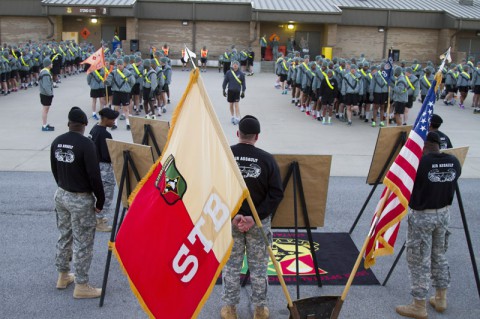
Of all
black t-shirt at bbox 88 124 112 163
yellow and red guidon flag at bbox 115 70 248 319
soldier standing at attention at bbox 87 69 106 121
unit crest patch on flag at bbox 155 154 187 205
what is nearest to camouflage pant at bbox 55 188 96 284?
black t-shirt at bbox 88 124 112 163

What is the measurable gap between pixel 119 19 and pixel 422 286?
3507cm

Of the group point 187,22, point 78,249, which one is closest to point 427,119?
point 78,249

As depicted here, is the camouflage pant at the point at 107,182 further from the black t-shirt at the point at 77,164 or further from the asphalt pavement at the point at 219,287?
the black t-shirt at the point at 77,164

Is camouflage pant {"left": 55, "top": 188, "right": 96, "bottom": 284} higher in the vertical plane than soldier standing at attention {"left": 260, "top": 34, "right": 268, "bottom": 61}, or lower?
lower

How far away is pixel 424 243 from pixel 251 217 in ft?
6.62

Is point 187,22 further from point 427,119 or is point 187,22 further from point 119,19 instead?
point 427,119

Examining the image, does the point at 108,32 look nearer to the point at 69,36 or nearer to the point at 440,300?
the point at 69,36

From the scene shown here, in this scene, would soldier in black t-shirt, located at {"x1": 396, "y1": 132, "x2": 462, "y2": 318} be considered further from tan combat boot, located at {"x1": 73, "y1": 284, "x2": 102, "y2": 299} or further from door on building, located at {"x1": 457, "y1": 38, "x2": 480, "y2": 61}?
door on building, located at {"x1": 457, "y1": 38, "x2": 480, "y2": 61}

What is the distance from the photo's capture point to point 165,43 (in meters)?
36.8

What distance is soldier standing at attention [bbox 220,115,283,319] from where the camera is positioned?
5383 mm

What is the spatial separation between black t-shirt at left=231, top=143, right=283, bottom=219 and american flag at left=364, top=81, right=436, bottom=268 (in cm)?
100

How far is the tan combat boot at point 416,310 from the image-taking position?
19.7 ft

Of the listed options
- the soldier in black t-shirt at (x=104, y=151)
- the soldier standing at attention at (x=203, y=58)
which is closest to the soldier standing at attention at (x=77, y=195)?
the soldier in black t-shirt at (x=104, y=151)

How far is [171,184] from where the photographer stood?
3902mm
